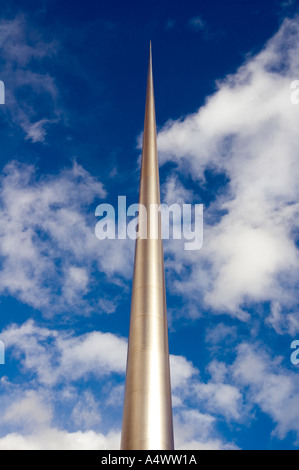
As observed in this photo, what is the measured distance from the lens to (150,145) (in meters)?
35.1

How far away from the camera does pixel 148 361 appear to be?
22.7 meters

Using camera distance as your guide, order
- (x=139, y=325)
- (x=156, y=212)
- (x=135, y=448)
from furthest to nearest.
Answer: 1. (x=156, y=212)
2. (x=139, y=325)
3. (x=135, y=448)

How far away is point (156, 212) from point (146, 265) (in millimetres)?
4555

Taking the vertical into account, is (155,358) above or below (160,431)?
above

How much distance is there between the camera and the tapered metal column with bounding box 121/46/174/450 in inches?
808

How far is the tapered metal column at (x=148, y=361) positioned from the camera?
20.5m
